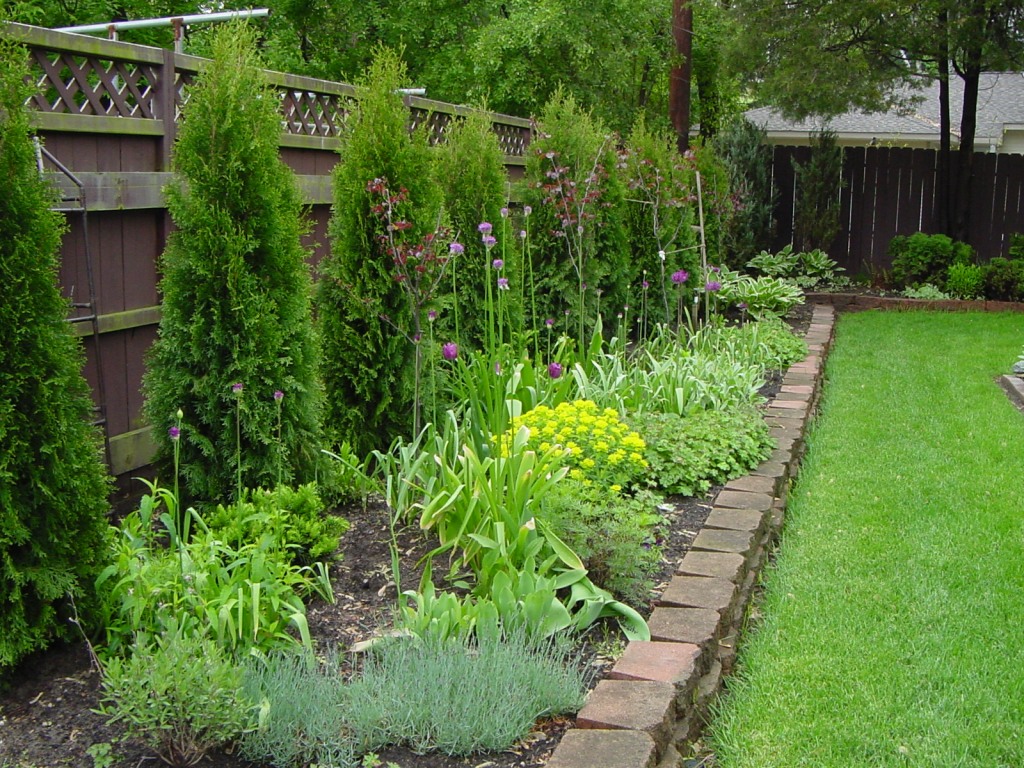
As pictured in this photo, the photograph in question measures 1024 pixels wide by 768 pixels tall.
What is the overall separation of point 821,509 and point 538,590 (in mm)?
2271

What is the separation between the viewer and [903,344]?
34.0 ft

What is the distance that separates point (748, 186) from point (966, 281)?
310cm

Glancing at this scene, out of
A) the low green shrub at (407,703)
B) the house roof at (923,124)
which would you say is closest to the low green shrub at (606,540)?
the low green shrub at (407,703)

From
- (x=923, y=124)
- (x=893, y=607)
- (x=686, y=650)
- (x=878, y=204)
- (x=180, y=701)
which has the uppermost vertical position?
(x=923, y=124)

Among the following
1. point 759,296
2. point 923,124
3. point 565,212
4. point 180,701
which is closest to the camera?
point 180,701

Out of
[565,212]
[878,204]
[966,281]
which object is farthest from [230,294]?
[878,204]

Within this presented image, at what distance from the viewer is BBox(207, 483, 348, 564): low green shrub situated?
3402 millimetres

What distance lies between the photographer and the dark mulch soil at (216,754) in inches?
103

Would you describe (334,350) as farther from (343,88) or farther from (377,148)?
(343,88)

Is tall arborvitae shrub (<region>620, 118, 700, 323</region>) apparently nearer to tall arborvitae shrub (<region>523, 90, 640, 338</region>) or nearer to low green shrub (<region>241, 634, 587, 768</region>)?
tall arborvitae shrub (<region>523, 90, 640, 338</region>)

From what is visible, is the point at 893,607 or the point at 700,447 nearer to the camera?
the point at 893,607

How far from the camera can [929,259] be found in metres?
13.9

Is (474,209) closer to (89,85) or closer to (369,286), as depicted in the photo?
(369,286)

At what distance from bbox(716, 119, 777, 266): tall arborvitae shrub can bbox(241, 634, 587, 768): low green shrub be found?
1175 centimetres
